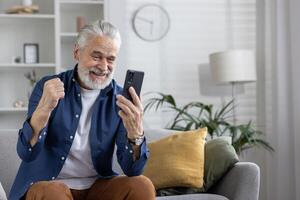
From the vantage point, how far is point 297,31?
426 centimetres

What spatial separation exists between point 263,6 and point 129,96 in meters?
2.94

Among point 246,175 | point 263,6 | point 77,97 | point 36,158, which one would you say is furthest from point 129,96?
point 263,6

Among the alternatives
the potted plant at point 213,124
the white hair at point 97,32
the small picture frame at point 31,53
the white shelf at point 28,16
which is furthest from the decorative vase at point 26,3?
the white hair at point 97,32

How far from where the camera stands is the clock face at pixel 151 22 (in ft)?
15.2

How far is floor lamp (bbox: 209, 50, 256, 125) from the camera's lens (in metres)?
4.23

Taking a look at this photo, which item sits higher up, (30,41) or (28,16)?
(28,16)

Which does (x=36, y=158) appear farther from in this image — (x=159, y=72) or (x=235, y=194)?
(x=159, y=72)

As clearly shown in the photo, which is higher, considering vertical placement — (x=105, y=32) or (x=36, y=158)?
(x=105, y=32)

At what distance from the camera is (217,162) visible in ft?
9.09

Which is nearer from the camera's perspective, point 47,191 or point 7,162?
point 47,191

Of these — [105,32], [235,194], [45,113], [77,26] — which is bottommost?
[235,194]

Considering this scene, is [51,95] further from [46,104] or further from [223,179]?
[223,179]

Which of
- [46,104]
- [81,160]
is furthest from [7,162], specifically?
[46,104]

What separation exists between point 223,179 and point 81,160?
2.89ft
